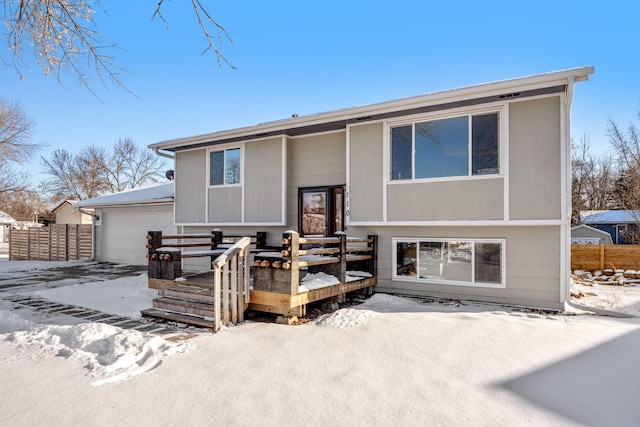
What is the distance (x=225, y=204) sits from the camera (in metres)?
9.43

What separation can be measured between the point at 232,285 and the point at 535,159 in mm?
5262

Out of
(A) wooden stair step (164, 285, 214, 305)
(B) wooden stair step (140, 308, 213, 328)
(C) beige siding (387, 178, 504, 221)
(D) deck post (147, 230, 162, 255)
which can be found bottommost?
(B) wooden stair step (140, 308, 213, 328)

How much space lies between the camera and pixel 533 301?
240 inches

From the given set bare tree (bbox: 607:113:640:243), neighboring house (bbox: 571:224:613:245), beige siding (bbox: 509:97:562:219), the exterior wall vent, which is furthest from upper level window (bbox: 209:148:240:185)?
bare tree (bbox: 607:113:640:243)

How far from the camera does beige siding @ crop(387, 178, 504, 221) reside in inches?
246

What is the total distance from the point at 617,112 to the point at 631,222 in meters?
5.79

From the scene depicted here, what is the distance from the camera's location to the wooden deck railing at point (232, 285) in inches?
185

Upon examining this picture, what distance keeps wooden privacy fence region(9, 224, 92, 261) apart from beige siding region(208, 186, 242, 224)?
336 inches

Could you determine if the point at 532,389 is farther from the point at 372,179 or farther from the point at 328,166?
the point at 328,166

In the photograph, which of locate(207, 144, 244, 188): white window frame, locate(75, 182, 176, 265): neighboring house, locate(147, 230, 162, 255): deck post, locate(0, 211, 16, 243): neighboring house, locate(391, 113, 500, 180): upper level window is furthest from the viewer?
locate(0, 211, 16, 243): neighboring house

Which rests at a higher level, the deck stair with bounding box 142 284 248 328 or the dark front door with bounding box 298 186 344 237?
the dark front door with bounding box 298 186 344 237

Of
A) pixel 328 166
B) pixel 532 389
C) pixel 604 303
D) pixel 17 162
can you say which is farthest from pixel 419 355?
pixel 17 162

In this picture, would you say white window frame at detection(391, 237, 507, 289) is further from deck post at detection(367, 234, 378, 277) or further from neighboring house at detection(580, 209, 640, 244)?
neighboring house at detection(580, 209, 640, 244)

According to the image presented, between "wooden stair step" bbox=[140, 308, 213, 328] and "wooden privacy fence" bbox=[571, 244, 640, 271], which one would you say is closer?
"wooden stair step" bbox=[140, 308, 213, 328]
